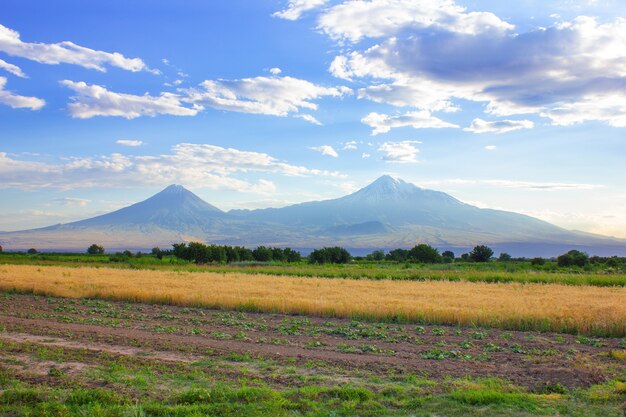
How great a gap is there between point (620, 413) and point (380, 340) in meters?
8.40

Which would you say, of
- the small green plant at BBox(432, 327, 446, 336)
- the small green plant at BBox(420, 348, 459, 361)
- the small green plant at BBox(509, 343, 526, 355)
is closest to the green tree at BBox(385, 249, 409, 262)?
the small green plant at BBox(432, 327, 446, 336)

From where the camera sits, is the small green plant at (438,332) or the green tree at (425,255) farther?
the green tree at (425,255)

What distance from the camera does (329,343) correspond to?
16.2m

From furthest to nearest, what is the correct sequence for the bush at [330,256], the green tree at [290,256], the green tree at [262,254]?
the green tree at [290,256], the green tree at [262,254], the bush at [330,256]

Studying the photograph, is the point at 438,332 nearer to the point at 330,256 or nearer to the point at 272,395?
the point at 272,395

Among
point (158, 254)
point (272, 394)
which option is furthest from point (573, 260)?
point (272, 394)

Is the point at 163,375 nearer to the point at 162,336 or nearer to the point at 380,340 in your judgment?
the point at 162,336

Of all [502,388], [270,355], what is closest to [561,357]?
[502,388]

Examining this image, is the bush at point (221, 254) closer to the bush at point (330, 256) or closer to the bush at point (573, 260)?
the bush at point (330, 256)

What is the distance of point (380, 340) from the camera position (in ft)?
55.7

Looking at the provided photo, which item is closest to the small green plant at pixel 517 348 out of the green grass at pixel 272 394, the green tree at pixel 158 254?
the green grass at pixel 272 394

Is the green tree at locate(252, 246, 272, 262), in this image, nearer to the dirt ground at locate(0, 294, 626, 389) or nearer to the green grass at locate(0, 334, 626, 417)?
the dirt ground at locate(0, 294, 626, 389)

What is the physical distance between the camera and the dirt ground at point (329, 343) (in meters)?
12.6

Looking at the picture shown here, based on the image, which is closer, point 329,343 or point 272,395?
point 272,395
